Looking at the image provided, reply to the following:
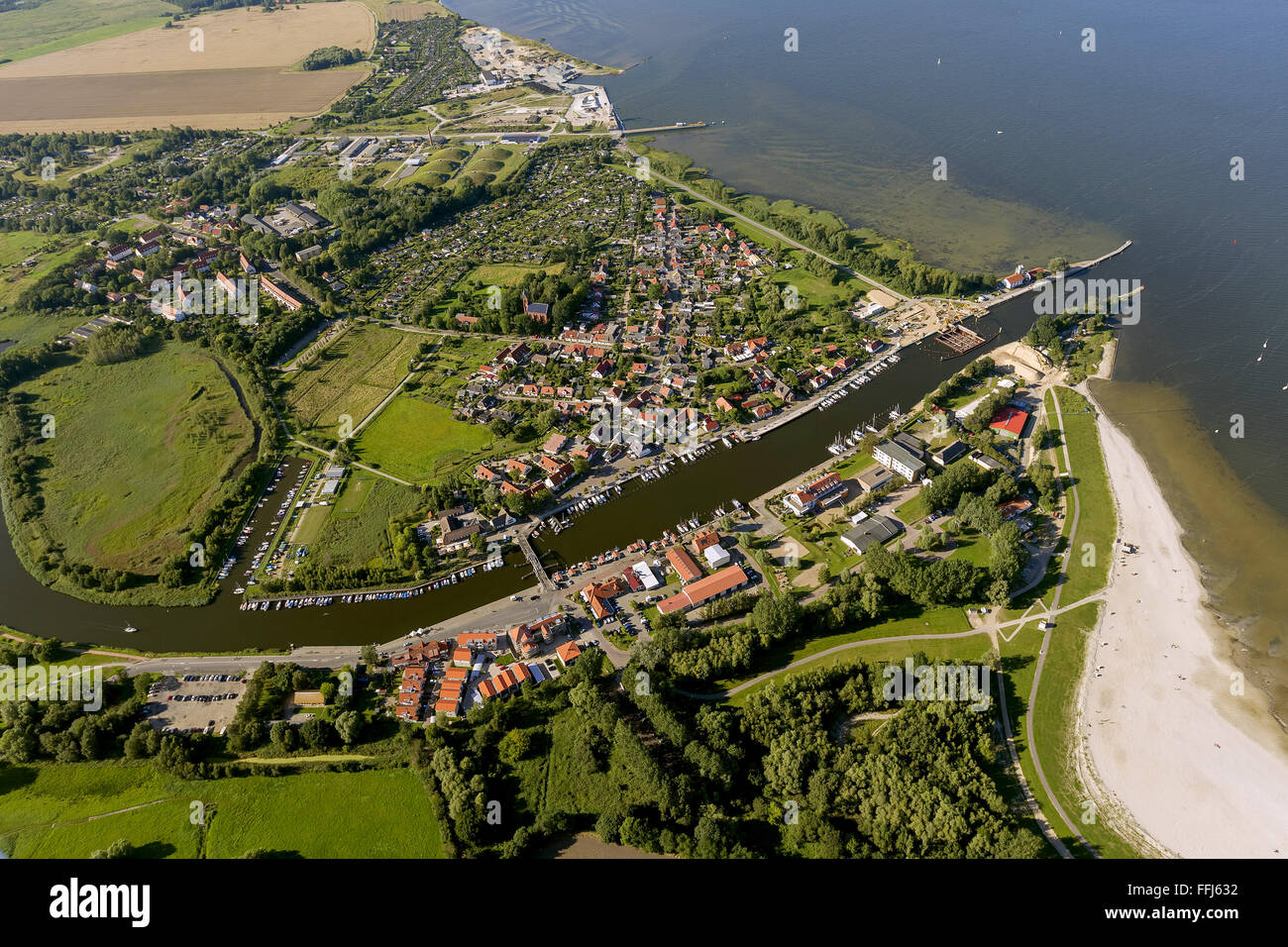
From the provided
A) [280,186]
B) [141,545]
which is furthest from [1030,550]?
[280,186]

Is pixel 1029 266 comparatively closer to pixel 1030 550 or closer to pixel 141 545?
pixel 1030 550

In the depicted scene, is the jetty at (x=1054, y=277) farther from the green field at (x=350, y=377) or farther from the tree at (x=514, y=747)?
the tree at (x=514, y=747)

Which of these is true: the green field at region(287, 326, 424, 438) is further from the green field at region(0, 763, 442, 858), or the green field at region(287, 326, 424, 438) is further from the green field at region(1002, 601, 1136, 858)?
the green field at region(1002, 601, 1136, 858)

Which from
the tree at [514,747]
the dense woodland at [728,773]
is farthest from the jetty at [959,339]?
the tree at [514,747]

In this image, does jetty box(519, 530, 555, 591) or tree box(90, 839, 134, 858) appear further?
jetty box(519, 530, 555, 591)
